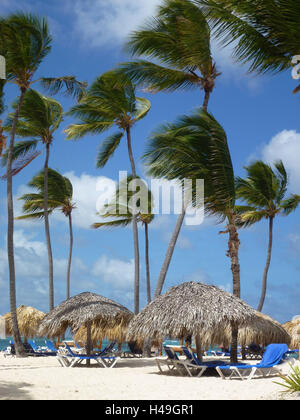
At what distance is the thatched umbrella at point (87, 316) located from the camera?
1374 centimetres

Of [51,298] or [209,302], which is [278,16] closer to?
Result: [209,302]

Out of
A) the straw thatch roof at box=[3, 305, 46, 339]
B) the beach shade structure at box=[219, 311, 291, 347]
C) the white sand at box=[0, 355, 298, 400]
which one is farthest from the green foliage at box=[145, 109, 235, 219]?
the straw thatch roof at box=[3, 305, 46, 339]

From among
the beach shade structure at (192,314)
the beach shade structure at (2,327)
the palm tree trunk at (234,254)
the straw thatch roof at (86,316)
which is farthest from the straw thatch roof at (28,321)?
the beach shade structure at (192,314)

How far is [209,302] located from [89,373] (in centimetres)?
325

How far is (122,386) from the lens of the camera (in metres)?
9.37

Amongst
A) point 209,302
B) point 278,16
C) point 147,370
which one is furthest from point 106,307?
point 278,16

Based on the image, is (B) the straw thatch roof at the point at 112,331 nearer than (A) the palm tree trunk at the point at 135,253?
Yes

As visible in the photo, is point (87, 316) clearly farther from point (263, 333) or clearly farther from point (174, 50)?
point (174, 50)

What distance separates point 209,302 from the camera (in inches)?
459

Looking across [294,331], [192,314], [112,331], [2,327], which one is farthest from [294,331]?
[2,327]

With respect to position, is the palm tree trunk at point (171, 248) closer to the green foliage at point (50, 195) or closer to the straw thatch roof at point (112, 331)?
the straw thatch roof at point (112, 331)

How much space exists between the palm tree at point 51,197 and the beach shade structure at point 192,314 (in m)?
15.2

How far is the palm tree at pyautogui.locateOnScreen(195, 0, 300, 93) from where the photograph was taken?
7.33 m

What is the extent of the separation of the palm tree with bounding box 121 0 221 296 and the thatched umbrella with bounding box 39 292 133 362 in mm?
2512
